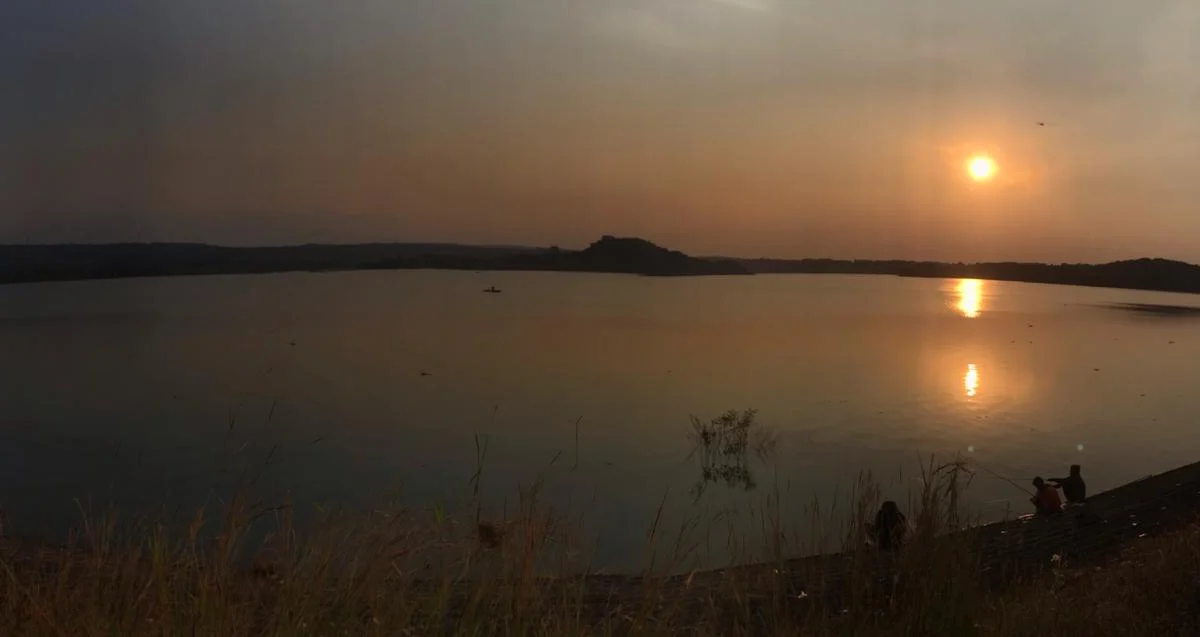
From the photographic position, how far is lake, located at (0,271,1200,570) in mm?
20344

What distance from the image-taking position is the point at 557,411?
33062mm

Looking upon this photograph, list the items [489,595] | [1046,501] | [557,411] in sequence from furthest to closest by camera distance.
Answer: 1. [557,411]
2. [1046,501]
3. [489,595]

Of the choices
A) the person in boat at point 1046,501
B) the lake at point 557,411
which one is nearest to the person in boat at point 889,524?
the lake at point 557,411

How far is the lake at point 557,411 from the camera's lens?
20344 millimetres

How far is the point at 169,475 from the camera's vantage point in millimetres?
21516

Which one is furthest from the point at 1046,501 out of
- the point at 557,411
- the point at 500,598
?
the point at 557,411

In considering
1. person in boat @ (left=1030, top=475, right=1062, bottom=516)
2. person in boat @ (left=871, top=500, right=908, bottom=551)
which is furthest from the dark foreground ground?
person in boat @ (left=1030, top=475, right=1062, bottom=516)

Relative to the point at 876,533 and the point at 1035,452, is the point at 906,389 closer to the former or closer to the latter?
the point at 1035,452

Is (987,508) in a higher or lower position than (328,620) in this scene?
lower

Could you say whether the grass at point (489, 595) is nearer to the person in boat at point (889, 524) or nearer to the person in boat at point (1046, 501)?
the person in boat at point (889, 524)

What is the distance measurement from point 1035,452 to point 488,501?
18372mm

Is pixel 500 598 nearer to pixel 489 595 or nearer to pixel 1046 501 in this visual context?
pixel 489 595

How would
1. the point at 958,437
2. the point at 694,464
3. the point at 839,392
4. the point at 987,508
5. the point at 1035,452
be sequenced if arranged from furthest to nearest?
the point at 839,392
the point at 958,437
the point at 1035,452
the point at 694,464
the point at 987,508

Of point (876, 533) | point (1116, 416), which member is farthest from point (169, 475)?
point (1116, 416)
